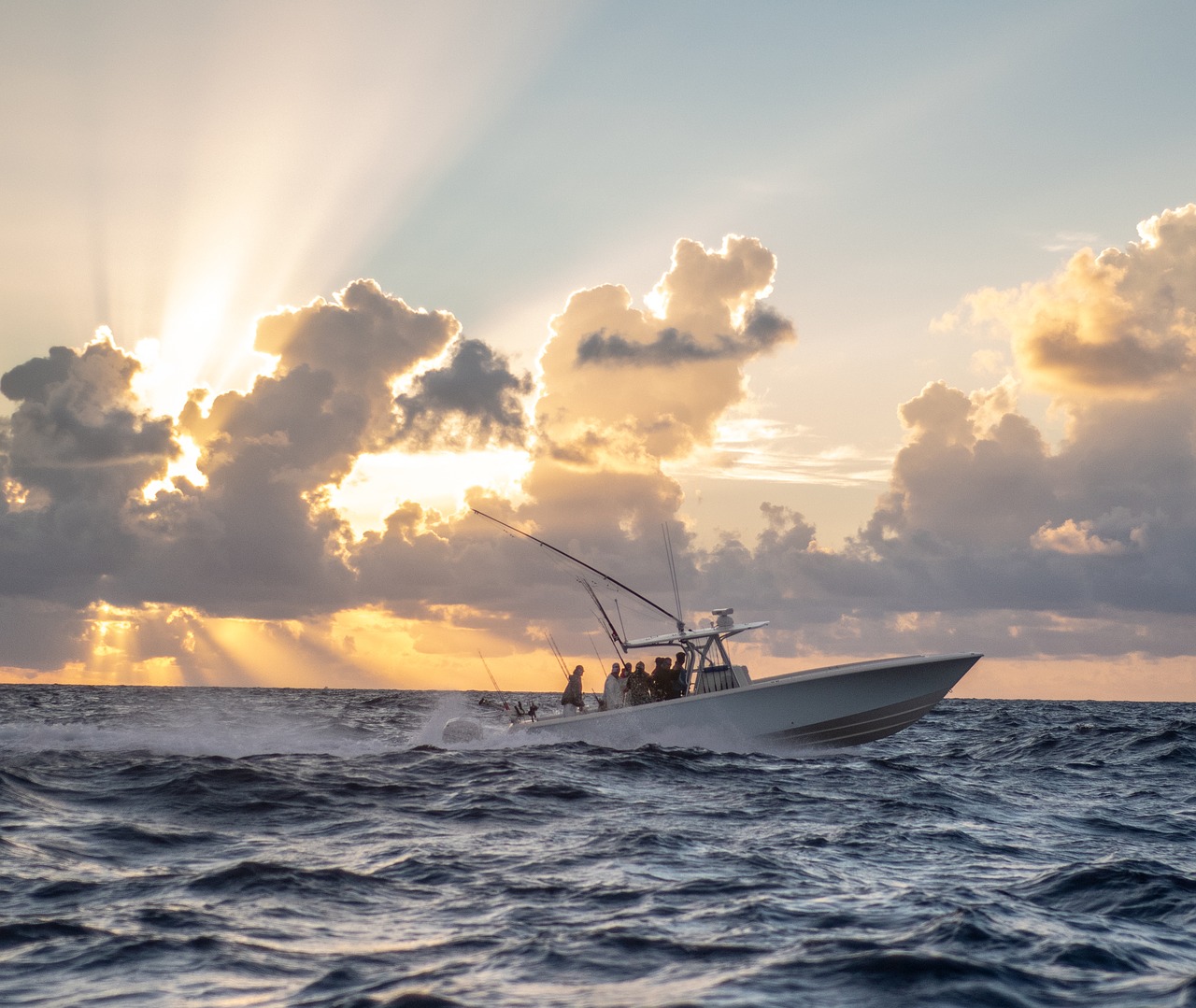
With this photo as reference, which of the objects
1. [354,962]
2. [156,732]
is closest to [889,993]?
[354,962]

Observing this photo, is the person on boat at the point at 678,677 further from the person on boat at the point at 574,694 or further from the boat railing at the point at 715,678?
the person on boat at the point at 574,694

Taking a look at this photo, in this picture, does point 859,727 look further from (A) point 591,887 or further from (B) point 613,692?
(A) point 591,887

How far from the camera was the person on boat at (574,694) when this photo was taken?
80.6 ft

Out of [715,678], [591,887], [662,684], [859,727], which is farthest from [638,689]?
[591,887]

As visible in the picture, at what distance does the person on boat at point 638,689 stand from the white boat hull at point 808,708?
24.3 inches

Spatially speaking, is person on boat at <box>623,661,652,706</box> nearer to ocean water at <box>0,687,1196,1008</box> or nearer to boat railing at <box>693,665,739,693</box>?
boat railing at <box>693,665,739,693</box>

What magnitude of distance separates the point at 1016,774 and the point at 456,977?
62.6 ft

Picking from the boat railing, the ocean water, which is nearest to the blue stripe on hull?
the ocean water

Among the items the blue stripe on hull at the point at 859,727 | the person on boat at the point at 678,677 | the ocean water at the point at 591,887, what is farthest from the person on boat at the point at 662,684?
the blue stripe on hull at the point at 859,727

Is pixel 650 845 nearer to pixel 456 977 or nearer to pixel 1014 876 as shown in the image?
pixel 1014 876

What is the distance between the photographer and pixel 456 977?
25.3 ft

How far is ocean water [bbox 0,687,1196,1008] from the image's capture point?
7750 mm

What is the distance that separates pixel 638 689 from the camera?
22891 millimetres

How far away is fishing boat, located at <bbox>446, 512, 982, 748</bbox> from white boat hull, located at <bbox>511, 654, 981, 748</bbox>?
0.7 inches
